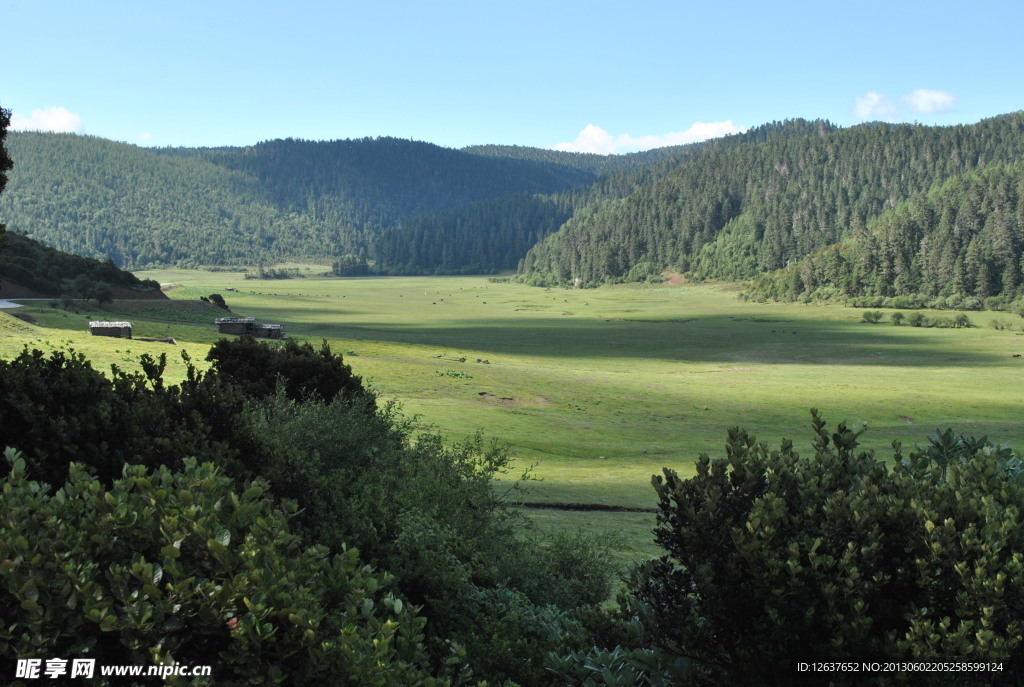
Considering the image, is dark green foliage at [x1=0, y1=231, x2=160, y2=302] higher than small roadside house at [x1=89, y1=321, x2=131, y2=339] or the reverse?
higher

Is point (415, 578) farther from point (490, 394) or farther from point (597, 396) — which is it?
point (597, 396)

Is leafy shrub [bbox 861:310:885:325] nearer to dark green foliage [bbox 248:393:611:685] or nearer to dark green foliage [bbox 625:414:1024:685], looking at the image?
dark green foliage [bbox 248:393:611:685]

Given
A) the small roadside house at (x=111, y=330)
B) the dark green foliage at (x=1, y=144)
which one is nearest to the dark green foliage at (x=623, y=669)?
the dark green foliage at (x=1, y=144)

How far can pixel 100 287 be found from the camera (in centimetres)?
7250

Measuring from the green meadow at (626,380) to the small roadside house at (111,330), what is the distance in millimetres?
1419

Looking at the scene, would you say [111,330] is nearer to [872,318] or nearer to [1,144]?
[1,144]

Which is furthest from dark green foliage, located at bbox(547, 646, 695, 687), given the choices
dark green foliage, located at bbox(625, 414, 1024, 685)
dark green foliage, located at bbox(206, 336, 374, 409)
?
dark green foliage, located at bbox(206, 336, 374, 409)

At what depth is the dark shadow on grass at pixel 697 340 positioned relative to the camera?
84.9 m

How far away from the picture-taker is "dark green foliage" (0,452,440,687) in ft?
17.8

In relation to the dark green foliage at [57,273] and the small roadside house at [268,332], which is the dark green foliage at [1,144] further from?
the dark green foliage at [57,273]

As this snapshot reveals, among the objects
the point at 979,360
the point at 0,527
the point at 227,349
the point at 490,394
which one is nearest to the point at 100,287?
the point at 490,394

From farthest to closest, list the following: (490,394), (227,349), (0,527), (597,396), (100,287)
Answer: (100,287), (597,396), (490,394), (227,349), (0,527)

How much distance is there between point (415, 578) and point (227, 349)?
15607 mm

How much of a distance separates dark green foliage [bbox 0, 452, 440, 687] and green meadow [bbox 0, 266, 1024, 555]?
11665mm
